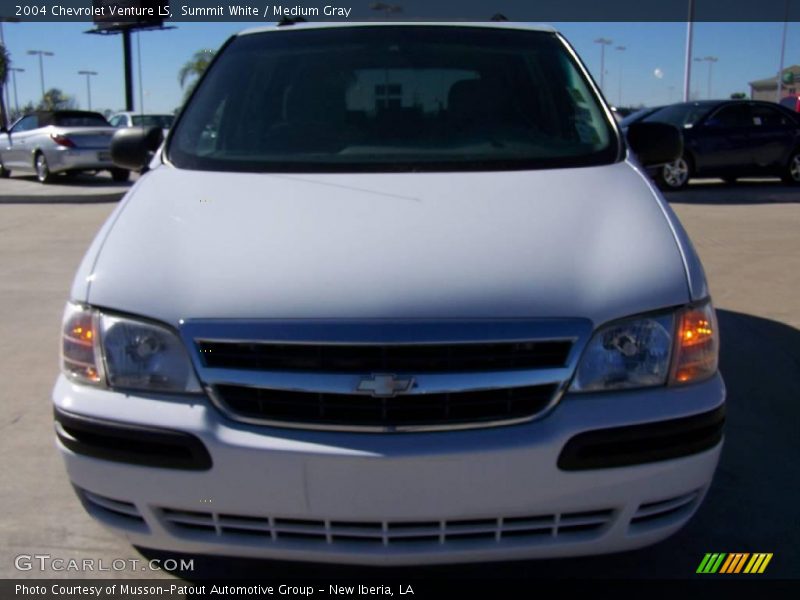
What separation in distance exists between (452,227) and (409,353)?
0.54 m

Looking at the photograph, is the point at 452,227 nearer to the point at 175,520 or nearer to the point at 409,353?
the point at 409,353

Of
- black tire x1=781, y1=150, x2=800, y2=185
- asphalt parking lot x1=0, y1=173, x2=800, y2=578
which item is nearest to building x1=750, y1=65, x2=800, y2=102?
black tire x1=781, y1=150, x2=800, y2=185

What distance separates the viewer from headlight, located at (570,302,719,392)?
2.29 meters

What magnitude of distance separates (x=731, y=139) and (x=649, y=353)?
12.9 m

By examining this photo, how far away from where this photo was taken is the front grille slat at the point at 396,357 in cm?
221

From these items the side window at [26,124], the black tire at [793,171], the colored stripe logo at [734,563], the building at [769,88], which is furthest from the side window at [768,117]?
the building at [769,88]

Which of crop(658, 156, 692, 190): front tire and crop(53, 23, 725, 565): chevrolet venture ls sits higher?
crop(53, 23, 725, 565): chevrolet venture ls

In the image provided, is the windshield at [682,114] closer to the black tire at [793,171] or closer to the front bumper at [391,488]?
the black tire at [793,171]

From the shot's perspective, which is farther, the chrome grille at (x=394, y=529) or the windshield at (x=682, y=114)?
the windshield at (x=682, y=114)

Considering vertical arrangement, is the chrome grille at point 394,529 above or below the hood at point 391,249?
below

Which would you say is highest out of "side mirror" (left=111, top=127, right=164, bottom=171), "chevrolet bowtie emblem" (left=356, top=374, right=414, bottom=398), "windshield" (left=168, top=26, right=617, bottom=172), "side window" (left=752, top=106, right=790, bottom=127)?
"windshield" (left=168, top=26, right=617, bottom=172)

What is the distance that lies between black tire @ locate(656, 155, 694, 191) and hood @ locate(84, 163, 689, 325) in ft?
38.2

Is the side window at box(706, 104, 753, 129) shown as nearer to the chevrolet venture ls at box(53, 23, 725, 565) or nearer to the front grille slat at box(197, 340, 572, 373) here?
the chevrolet venture ls at box(53, 23, 725, 565)

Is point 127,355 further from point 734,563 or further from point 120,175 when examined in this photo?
point 120,175
